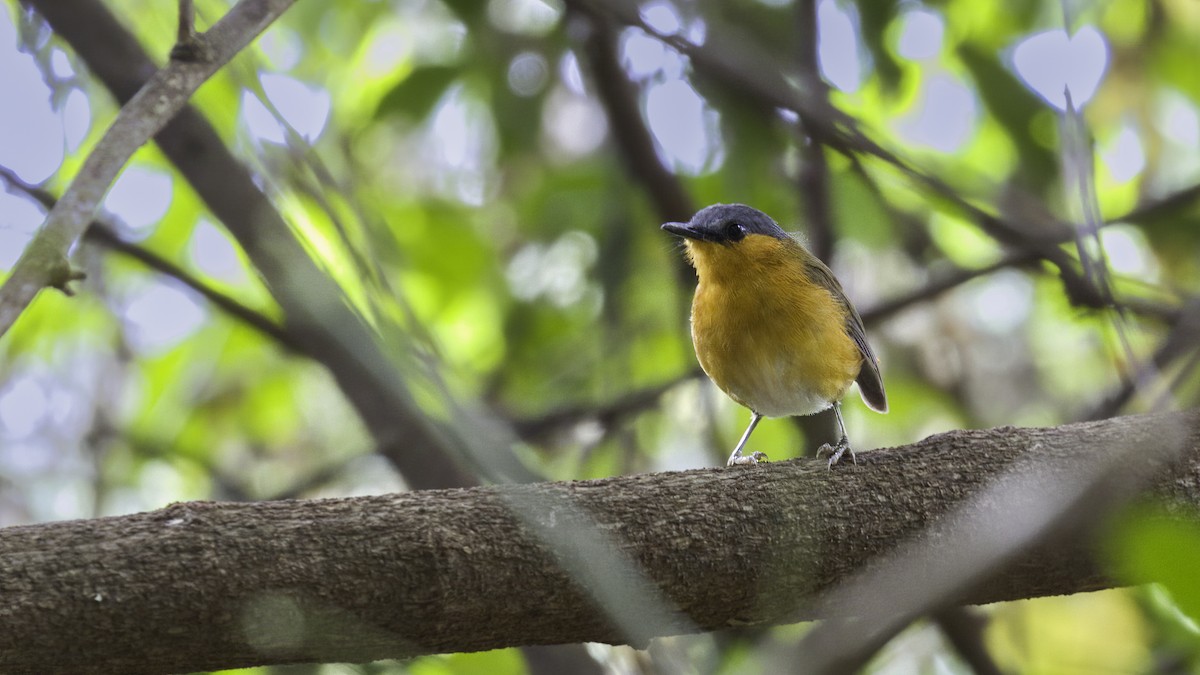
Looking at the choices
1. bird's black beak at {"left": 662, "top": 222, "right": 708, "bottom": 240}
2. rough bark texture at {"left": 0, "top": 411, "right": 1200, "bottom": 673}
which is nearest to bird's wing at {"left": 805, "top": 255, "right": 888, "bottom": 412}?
bird's black beak at {"left": 662, "top": 222, "right": 708, "bottom": 240}

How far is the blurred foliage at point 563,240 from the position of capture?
4.76 meters

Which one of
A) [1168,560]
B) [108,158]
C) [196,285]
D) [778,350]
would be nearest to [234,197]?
[196,285]

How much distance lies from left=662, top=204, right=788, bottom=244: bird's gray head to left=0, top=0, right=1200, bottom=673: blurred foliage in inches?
10.2

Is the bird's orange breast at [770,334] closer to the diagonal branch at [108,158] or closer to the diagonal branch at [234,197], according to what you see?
the diagonal branch at [234,197]

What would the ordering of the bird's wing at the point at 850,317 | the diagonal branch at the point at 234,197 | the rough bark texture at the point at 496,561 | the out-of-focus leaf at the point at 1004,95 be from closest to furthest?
1. the rough bark texture at the point at 496,561
2. the diagonal branch at the point at 234,197
3. the out-of-focus leaf at the point at 1004,95
4. the bird's wing at the point at 850,317

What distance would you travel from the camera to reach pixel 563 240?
5.49 metres

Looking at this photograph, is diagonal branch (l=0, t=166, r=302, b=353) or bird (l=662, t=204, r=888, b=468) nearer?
diagonal branch (l=0, t=166, r=302, b=353)

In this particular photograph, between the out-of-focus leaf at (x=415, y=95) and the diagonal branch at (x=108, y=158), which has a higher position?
the out-of-focus leaf at (x=415, y=95)

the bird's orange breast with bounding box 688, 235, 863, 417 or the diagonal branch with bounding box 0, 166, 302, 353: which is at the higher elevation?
the diagonal branch with bounding box 0, 166, 302, 353

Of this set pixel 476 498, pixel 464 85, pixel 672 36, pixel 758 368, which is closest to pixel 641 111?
pixel 464 85

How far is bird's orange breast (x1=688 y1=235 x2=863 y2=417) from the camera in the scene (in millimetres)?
4531

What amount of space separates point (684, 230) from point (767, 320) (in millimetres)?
487

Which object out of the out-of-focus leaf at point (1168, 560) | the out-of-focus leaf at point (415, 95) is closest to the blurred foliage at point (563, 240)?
the out-of-focus leaf at point (415, 95)

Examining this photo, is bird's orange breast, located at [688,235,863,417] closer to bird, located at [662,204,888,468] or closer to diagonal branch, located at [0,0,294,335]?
bird, located at [662,204,888,468]
